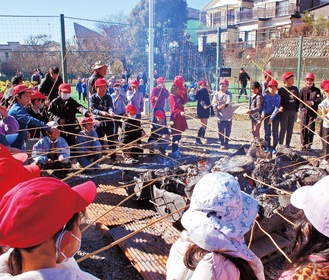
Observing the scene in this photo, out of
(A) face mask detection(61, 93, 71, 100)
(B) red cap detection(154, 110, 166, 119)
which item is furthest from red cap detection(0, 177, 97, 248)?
(B) red cap detection(154, 110, 166, 119)

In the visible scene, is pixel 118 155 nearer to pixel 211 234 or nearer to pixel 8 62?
pixel 211 234

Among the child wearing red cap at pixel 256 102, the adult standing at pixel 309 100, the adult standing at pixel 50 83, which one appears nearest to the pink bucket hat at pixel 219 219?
the adult standing at pixel 50 83

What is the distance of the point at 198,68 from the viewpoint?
19141mm

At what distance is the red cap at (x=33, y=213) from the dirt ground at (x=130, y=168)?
7.81 ft

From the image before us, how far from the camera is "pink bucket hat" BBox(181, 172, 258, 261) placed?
1.70 metres

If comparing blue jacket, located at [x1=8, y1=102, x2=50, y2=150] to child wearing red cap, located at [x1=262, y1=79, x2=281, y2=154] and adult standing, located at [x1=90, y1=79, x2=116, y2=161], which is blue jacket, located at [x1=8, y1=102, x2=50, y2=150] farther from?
child wearing red cap, located at [x1=262, y1=79, x2=281, y2=154]

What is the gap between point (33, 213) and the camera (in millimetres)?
1427

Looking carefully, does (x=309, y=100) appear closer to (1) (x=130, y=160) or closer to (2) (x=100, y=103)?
(1) (x=130, y=160)

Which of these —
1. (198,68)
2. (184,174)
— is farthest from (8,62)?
(184,174)

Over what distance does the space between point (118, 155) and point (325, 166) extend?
4.37 m

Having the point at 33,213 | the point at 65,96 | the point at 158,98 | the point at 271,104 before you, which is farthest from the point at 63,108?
the point at 33,213

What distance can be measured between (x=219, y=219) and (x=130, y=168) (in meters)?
5.35

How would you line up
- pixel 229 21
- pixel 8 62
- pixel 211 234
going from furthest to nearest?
pixel 229 21, pixel 8 62, pixel 211 234

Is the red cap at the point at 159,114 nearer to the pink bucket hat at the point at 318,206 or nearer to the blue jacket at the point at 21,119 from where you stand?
the blue jacket at the point at 21,119
